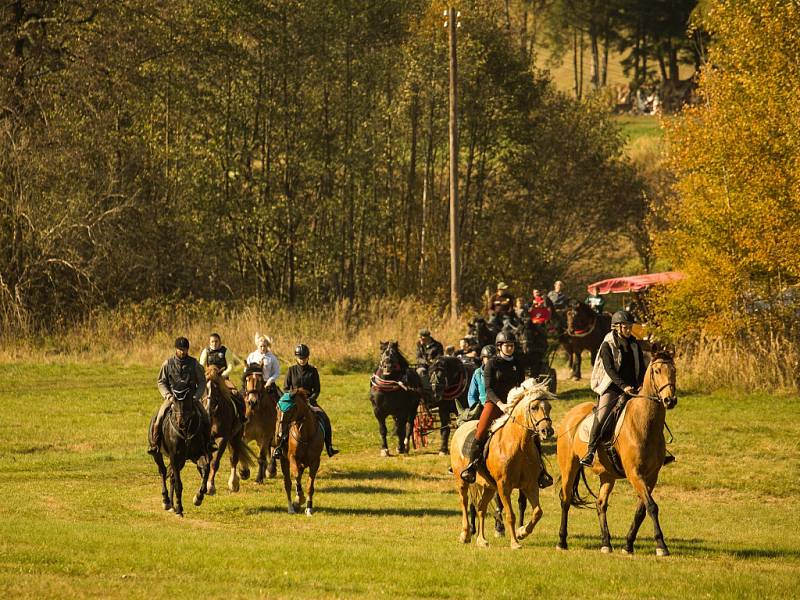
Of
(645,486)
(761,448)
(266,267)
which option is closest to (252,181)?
(266,267)

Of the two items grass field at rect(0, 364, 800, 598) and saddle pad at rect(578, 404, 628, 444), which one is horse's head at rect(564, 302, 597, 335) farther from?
saddle pad at rect(578, 404, 628, 444)

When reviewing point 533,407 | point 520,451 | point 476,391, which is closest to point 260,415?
point 476,391

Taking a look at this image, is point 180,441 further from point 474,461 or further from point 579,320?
point 579,320

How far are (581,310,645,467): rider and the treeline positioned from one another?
30.2 meters

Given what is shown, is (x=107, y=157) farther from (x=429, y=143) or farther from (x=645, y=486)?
(x=645, y=486)

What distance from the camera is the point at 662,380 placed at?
16.6m

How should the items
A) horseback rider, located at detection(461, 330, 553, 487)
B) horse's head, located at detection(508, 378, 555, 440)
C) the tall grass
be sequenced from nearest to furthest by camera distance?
horse's head, located at detection(508, 378, 555, 440), horseback rider, located at detection(461, 330, 553, 487), the tall grass

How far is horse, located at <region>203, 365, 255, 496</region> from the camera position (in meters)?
22.7

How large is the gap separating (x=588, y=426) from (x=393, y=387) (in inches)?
401

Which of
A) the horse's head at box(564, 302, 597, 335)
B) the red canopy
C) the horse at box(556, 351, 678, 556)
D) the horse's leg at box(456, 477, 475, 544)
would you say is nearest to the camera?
the horse at box(556, 351, 678, 556)

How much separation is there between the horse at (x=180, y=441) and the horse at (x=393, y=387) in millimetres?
6977

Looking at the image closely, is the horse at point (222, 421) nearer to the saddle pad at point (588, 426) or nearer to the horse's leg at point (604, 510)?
the saddle pad at point (588, 426)

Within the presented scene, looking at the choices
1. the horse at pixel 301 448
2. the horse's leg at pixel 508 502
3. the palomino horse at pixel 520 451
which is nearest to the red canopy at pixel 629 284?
the horse at pixel 301 448

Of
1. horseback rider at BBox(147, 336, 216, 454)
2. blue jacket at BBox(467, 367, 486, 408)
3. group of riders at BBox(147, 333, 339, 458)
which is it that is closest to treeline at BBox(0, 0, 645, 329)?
group of riders at BBox(147, 333, 339, 458)
